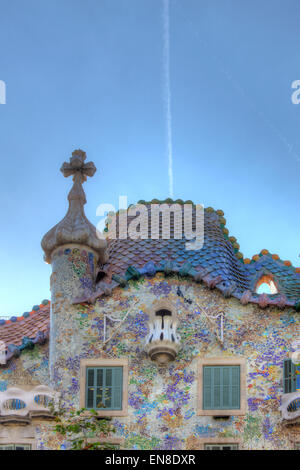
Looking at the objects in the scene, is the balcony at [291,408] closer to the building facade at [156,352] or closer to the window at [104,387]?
the building facade at [156,352]

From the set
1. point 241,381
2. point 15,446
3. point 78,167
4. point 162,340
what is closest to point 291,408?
point 241,381

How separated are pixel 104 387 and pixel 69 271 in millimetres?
2886

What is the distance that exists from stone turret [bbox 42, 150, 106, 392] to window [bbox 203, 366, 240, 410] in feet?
9.63

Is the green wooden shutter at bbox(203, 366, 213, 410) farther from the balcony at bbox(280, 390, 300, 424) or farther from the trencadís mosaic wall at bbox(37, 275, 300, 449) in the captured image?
the balcony at bbox(280, 390, 300, 424)

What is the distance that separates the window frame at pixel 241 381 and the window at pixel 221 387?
0.22ft

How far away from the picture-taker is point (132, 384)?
2706 centimetres

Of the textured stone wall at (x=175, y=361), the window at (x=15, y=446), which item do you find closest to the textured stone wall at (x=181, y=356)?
the textured stone wall at (x=175, y=361)

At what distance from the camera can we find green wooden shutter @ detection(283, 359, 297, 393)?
26672 millimetres
